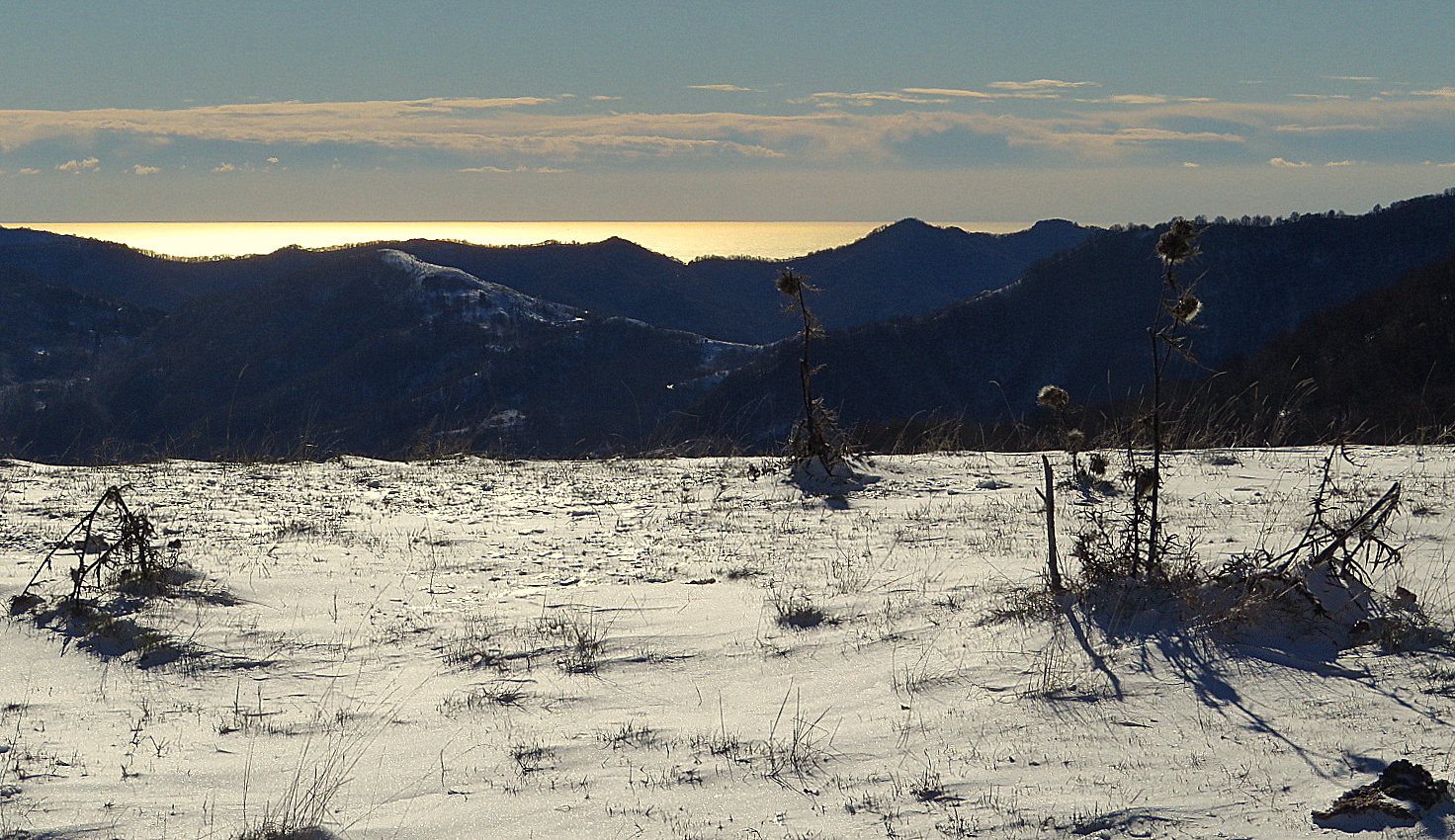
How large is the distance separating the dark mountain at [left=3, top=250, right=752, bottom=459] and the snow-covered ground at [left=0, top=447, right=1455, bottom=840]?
89080 mm

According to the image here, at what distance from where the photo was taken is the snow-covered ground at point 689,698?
288 cm

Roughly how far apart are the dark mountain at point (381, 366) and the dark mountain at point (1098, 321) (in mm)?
19871

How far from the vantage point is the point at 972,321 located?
4338 inches

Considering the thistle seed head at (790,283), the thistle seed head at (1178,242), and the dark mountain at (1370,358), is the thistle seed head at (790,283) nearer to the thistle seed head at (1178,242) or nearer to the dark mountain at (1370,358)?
the thistle seed head at (1178,242)

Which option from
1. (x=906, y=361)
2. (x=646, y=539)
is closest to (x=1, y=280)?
(x=906, y=361)

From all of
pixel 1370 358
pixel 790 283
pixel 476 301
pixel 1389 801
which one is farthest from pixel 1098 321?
pixel 1389 801

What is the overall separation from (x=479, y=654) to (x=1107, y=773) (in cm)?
278

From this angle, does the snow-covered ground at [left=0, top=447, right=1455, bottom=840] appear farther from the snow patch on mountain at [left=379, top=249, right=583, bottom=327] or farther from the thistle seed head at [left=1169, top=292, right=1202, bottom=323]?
the snow patch on mountain at [left=379, top=249, right=583, bottom=327]

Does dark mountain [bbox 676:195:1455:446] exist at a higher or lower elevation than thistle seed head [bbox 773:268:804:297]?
higher

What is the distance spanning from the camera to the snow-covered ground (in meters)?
2.88

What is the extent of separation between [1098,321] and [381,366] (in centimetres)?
9320

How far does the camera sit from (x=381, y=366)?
429 ft

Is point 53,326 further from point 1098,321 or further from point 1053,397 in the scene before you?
point 1053,397

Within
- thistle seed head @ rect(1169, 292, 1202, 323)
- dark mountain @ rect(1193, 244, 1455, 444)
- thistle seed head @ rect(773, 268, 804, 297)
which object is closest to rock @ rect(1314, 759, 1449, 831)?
thistle seed head @ rect(1169, 292, 1202, 323)
